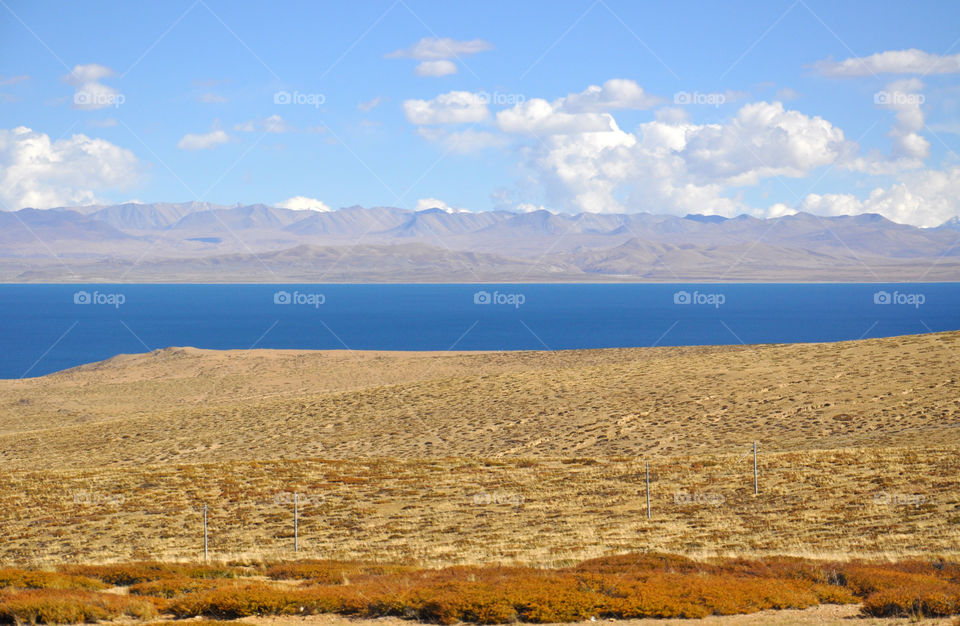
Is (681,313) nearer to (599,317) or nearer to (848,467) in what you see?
(599,317)

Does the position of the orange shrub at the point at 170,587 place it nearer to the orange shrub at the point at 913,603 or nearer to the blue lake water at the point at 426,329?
the orange shrub at the point at 913,603

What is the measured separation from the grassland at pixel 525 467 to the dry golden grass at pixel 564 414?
19 cm

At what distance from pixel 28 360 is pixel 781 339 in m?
96.0

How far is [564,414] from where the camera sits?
43219mm

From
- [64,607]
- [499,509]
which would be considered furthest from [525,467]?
[64,607]

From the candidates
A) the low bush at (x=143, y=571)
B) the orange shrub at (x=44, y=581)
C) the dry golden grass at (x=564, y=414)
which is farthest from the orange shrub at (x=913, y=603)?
the dry golden grass at (x=564, y=414)

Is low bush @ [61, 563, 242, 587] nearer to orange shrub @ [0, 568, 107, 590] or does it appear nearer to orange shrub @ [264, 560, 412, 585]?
orange shrub @ [0, 568, 107, 590]

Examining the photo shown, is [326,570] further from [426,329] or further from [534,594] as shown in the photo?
[426,329]

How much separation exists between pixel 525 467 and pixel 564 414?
1182cm

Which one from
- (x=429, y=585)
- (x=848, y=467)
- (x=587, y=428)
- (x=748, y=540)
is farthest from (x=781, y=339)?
(x=429, y=585)

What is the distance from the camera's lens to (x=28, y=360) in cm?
10331

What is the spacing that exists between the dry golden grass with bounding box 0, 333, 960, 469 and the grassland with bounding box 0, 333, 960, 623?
0.19 meters

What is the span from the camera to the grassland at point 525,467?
21031mm

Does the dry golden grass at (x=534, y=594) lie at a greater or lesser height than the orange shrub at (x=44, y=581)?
lesser
